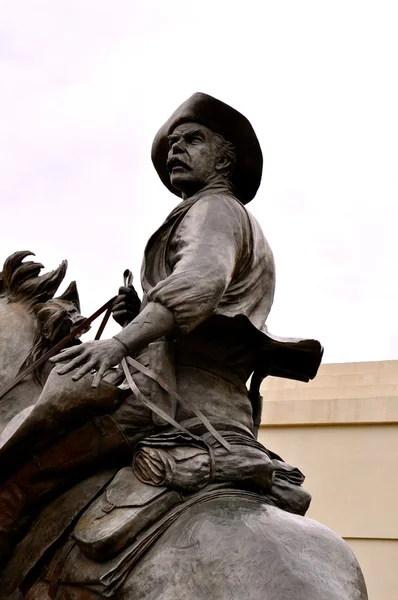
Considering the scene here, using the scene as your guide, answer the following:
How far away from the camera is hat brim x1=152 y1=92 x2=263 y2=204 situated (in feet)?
15.7

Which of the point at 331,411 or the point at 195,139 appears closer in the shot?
the point at 195,139

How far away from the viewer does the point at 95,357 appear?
399 centimetres

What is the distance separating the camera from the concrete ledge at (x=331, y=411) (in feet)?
42.2

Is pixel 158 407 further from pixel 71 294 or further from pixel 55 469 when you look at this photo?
pixel 71 294

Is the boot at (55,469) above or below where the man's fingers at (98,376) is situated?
below

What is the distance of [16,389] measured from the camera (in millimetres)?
4730

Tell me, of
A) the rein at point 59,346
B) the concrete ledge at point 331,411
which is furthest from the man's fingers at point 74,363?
the concrete ledge at point 331,411

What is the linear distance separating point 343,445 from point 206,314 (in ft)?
30.4

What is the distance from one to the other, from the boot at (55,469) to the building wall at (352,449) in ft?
29.3

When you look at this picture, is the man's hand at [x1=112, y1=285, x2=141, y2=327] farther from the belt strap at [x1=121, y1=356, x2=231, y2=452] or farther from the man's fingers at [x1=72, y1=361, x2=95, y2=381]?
the man's fingers at [x1=72, y1=361, x2=95, y2=381]

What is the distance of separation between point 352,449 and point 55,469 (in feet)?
30.1

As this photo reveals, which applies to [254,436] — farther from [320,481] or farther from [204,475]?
[320,481]

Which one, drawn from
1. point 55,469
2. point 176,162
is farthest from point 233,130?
point 55,469

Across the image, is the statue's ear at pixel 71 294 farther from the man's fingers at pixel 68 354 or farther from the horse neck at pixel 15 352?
the man's fingers at pixel 68 354
